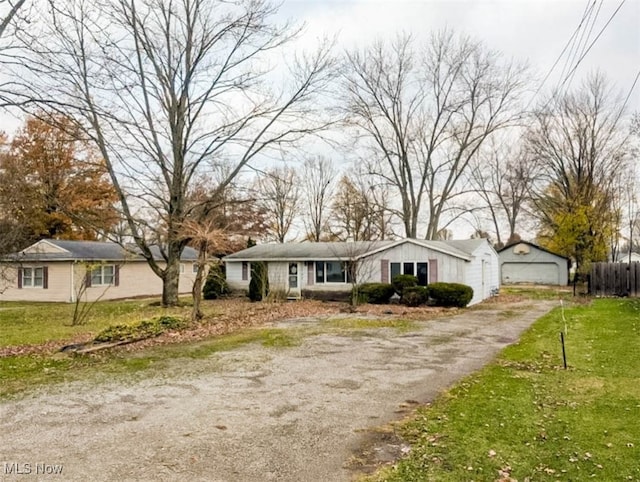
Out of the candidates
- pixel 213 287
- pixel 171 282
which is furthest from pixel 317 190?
pixel 171 282

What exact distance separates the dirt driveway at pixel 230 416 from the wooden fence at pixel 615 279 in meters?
16.4

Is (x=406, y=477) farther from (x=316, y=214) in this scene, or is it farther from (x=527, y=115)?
(x=316, y=214)

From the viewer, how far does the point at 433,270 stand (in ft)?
69.9

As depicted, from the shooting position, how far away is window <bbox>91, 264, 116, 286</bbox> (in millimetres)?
24741

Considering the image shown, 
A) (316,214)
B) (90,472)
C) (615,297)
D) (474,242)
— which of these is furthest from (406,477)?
(316,214)

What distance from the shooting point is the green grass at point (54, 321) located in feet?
40.6

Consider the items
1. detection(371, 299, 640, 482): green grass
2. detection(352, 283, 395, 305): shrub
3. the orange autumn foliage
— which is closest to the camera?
detection(371, 299, 640, 482): green grass

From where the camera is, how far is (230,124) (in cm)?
2106

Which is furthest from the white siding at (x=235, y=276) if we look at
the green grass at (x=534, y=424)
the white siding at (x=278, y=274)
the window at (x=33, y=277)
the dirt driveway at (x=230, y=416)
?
the green grass at (x=534, y=424)

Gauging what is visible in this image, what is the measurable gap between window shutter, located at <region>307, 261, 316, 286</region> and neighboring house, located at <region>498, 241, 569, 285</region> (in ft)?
61.2

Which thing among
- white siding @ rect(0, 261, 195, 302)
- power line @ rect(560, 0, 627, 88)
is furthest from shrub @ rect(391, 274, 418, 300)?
power line @ rect(560, 0, 627, 88)

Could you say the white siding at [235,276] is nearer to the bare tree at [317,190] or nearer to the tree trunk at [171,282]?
the tree trunk at [171,282]

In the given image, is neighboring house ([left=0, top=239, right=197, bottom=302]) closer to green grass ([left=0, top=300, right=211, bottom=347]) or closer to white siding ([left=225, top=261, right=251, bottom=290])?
green grass ([left=0, top=300, right=211, bottom=347])

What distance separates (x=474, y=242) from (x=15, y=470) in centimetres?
2230
